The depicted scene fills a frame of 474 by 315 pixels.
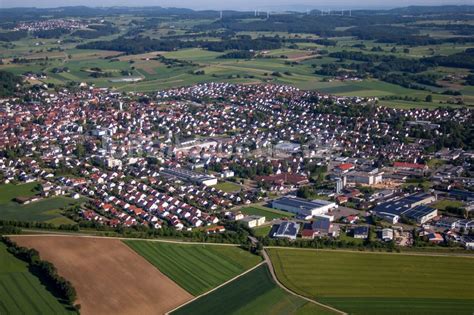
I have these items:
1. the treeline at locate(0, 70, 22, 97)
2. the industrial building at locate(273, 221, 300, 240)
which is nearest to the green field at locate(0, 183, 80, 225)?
the industrial building at locate(273, 221, 300, 240)

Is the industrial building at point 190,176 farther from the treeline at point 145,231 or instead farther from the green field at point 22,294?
the green field at point 22,294

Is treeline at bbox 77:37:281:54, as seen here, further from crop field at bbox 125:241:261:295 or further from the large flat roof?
crop field at bbox 125:241:261:295

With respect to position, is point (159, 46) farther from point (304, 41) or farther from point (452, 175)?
point (452, 175)

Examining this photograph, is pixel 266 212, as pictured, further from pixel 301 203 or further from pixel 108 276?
pixel 108 276

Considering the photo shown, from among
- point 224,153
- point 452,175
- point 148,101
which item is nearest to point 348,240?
point 452,175

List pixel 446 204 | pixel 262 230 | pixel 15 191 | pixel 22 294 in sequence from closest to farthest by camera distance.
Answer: pixel 22 294, pixel 262 230, pixel 446 204, pixel 15 191

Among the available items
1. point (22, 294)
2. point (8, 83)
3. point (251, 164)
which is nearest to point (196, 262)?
point (22, 294)
